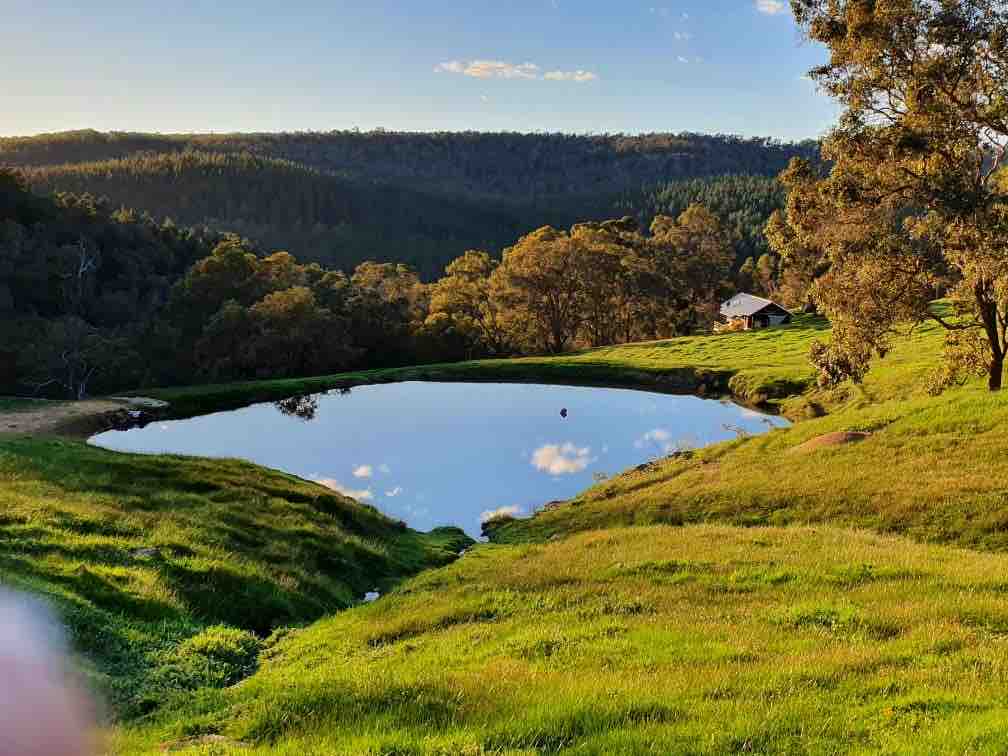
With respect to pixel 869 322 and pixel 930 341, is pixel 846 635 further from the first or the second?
pixel 930 341

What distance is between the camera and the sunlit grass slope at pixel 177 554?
13.0m

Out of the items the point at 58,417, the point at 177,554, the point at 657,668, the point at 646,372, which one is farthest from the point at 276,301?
the point at 657,668

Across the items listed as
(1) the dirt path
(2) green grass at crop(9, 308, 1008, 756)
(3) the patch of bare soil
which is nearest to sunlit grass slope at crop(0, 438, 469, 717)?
(2) green grass at crop(9, 308, 1008, 756)

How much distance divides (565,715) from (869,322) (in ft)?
88.8

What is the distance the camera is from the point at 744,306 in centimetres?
11475

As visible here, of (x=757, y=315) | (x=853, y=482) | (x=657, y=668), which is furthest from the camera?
(x=757, y=315)

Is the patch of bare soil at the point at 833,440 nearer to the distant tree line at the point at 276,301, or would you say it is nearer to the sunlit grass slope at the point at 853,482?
the sunlit grass slope at the point at 853,482

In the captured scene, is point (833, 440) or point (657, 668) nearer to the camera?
point (657, 668)

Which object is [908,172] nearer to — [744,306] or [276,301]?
[276,301]

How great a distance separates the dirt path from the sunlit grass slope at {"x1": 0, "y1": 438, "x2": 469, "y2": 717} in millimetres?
13275

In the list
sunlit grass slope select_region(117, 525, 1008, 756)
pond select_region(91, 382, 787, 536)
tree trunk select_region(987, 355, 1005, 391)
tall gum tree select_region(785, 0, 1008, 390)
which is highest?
tall gum tree select_region(785, 0, 1008, 390)

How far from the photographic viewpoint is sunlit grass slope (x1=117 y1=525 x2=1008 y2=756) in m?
7.40

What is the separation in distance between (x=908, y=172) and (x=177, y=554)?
2818 centimetres

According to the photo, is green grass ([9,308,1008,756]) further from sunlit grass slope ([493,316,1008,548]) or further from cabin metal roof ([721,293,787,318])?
cabin metal roof ([721,293,787,318])
